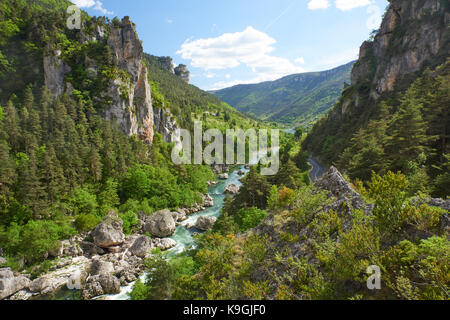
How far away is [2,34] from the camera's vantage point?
5116 cm

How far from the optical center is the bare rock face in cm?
5125

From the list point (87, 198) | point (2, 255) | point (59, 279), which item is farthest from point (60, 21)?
point (59, 279)

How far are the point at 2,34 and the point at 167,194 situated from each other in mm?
54934

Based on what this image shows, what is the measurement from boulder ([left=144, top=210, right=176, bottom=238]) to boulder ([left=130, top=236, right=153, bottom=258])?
14.4 feet

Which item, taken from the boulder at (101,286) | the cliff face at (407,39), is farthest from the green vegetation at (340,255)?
the cliff face at (407,39)

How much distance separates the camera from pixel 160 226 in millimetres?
34625

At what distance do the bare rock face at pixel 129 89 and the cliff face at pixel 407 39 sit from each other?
5664 centimetres

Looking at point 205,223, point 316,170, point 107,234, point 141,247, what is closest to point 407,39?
point 316,170

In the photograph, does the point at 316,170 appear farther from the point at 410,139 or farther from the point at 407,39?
the point at 407,39

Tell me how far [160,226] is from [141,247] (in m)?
5.93

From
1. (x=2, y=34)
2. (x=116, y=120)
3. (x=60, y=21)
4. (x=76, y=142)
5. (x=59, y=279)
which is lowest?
(x=59, y=279)

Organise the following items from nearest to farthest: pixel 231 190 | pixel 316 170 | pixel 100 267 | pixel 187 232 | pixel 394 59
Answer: pixel 100 267, pixel 187 232, pixel 394 59, pixel 316 170, pixel 231 190
